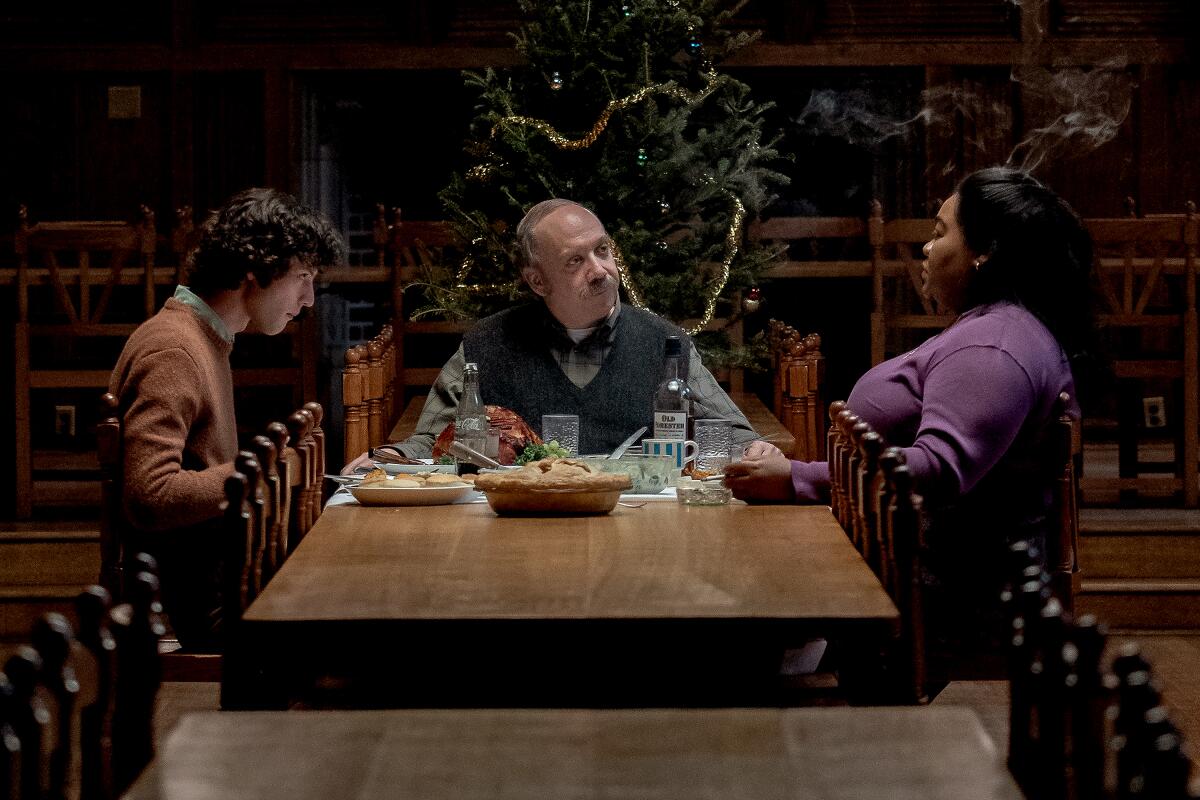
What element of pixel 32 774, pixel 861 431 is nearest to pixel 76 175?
pixel 861 431

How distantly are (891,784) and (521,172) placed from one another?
155 inches

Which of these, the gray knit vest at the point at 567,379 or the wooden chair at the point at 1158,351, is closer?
the gray knit vest at the point at 567,379

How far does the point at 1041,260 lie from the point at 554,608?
1462mm

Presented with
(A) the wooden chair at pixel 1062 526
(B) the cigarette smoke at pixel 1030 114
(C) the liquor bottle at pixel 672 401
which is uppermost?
(B) the cigarette smoke at pixel 1030 114

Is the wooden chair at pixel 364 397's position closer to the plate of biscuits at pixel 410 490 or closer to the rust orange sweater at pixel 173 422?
the rust orange sweater at pixel 173 422

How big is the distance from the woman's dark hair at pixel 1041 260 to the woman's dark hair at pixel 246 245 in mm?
1474

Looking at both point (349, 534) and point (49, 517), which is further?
point (49, 517)

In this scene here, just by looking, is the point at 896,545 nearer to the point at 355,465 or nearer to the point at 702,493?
the point at 702,493

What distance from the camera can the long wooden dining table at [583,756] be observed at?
119 cm

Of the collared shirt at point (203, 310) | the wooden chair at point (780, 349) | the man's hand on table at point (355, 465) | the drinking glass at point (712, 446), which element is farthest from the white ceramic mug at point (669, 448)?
the wooden chair at point (780, 349)

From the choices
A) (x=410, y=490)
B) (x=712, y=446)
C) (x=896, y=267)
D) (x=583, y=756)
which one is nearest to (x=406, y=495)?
(x=410, y=490)

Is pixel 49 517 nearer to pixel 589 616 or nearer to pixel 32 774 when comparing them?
pixel 589 616

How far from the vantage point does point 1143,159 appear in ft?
23.5

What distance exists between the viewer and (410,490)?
2664 millimetres
